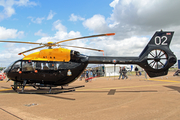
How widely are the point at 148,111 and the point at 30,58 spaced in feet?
31.0

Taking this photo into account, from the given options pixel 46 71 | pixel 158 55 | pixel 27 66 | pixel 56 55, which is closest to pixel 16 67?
pixel 27 66

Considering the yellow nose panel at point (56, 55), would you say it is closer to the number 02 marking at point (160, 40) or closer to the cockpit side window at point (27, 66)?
the cockpit side window at point (27, 66)

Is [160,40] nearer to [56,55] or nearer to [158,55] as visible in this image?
[158,55]

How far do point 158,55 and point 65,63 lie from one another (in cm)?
721

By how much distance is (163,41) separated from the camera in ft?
34.9

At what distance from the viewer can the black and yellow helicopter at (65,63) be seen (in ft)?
34.8

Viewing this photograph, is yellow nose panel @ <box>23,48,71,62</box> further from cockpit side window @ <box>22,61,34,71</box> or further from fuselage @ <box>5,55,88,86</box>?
cockpit side window @ <box>22,61,34,71</box>

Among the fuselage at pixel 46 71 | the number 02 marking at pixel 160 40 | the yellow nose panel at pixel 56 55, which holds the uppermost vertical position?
the number 02 marking at pixel 160 40

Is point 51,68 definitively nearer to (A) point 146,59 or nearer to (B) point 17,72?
(B) point 17,72

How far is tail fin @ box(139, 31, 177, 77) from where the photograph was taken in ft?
34.1

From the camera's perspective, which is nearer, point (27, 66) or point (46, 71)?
point (46, 71)

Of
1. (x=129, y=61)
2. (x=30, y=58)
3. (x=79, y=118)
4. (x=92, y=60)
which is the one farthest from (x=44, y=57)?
(x=79, y=118)

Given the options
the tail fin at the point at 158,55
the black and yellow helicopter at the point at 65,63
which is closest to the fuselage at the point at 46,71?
the black and yellow helicopter at the point at 65,63

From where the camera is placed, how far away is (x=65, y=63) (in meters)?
11.1
